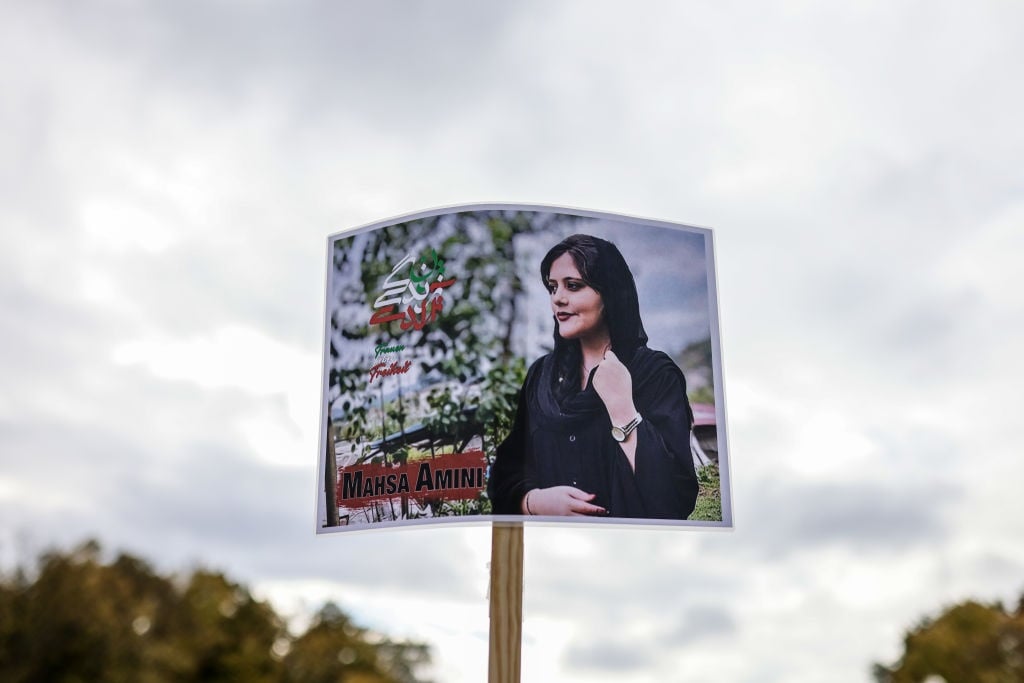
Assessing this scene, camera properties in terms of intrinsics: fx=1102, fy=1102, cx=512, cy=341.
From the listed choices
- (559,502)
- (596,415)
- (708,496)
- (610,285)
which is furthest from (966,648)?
(610,285)

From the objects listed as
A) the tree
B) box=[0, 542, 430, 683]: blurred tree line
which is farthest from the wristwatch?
box=[0, 542, 430, 683]: blurred tree line

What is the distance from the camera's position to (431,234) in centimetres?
1780

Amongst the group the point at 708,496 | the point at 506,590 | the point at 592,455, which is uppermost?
the point at 592,455

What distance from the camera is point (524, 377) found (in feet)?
55.5

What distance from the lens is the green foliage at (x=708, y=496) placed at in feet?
56.2

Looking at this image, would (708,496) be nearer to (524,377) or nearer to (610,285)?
(524,377)

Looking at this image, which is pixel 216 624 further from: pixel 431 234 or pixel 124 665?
pixel 431 234

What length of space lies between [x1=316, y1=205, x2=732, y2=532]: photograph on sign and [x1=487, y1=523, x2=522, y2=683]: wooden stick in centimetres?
40

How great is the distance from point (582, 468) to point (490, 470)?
1409mm

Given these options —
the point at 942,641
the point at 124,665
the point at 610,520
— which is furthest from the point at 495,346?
the point at 124,665

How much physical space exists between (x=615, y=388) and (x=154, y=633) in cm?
980

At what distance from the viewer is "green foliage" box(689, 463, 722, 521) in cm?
1712

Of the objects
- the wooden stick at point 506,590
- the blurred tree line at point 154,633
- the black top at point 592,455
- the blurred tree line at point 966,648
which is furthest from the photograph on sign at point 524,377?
the blurred tree line at point 154,633

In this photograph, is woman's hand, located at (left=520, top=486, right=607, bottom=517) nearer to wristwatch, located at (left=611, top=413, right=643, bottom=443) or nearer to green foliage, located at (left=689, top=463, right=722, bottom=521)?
wristwatch, located at (left=611, top=413, right=643, bottom=443)
